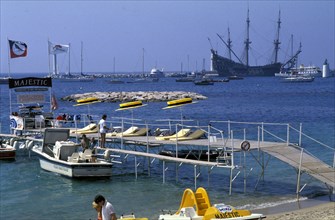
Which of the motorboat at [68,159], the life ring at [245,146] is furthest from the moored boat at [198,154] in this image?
the life ring at [245,146]

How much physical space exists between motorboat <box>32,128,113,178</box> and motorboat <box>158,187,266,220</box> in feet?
38.5

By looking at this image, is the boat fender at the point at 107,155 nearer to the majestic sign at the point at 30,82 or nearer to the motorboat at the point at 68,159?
the motorboat at the point at 68,159

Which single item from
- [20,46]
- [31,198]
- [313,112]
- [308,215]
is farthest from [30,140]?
[313,112]

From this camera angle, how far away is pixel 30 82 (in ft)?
127

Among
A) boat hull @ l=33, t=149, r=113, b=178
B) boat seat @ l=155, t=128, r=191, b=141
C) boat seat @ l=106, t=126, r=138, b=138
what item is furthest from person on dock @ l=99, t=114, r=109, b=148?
boat seat @ l=155, t=128, r=191, b=141

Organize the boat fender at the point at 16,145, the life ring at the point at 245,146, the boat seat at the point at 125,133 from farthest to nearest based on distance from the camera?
1. the boat fender at the point at 16,145
2. the boat seat at the point at 125,133
3. the life ring at the point at 245,146

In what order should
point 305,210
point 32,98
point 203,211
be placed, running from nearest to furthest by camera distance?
point 203,211, point 305,210, point 32,98

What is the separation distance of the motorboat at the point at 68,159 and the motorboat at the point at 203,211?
11.7 m

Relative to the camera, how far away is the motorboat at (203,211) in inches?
651

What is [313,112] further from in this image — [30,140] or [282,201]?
[282,201]

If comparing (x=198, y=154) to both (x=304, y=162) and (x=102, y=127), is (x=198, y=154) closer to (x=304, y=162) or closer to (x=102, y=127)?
(x=102, y=127)

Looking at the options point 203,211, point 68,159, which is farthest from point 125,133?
point 203,211

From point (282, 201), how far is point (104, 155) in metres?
9.57

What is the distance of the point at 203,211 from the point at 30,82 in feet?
77.9
